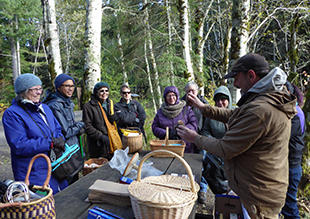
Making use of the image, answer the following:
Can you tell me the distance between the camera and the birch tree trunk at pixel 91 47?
4664 millimetres

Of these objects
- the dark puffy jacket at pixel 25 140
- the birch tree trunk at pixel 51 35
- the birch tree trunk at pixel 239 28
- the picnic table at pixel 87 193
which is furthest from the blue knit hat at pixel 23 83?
the birch tree trunk at pixel 239 28

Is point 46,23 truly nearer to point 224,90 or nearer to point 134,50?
point 224,90

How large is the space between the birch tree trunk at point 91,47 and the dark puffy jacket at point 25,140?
2497mm

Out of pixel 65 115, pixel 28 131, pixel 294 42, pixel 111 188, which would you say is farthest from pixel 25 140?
pixel 294 42

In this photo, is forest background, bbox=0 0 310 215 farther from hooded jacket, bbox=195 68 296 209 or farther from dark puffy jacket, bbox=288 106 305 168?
hooded jacket, bbox=195 68 296 209

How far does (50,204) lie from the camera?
3.77 feet

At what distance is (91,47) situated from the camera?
15.4ft

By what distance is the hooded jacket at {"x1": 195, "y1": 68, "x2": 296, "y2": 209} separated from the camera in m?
1.47

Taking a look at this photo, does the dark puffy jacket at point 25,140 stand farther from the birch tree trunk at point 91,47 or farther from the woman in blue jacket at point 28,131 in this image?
the birch tree trunk at point 91,47

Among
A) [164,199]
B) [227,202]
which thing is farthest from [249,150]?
[227,202]

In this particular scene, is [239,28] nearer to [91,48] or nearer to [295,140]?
[295,140]

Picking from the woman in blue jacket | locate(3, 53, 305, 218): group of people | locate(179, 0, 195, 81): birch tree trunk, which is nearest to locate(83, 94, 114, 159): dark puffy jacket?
locate(3, 53, 305, 218): group of people

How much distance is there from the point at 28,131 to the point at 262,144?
237 centimetres

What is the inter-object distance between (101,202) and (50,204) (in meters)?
0.54
